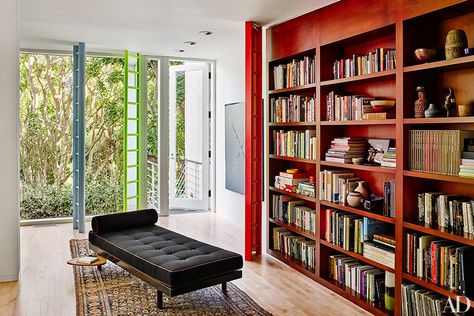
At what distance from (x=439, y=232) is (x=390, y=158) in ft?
2.25

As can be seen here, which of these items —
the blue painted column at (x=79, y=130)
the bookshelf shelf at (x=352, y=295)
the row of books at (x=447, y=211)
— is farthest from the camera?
the blue painted column at (x=79, y=130)

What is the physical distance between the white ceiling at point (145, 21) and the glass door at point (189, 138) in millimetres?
925

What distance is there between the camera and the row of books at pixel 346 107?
11.5ft

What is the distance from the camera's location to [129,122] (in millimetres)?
6660

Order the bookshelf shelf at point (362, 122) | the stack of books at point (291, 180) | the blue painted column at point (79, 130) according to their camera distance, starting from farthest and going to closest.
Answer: the blue painted column at point (79, 130) → the stack of books at point (291, 180) → the bookshelf shelf at point (362, 122)

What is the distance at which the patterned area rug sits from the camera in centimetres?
325

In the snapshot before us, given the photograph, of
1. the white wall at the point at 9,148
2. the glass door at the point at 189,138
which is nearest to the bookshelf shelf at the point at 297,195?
the white wall at the point at 9,148

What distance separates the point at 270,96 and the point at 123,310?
272 centimetres

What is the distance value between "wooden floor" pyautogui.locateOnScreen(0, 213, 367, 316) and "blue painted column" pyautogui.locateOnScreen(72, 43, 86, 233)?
68cm

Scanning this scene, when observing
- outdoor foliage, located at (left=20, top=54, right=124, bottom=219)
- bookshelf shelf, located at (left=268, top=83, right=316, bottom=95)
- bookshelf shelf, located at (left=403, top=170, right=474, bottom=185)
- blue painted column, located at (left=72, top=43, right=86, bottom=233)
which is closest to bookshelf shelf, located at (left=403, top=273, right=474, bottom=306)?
bookshelf shelf, located at (left=403, top=170, right=474, bottom=185)

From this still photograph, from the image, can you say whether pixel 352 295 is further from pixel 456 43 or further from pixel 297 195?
pixel 456 43

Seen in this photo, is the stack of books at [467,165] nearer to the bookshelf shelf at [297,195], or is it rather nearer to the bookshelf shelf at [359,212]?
the bookshelf shelf at [359,212]

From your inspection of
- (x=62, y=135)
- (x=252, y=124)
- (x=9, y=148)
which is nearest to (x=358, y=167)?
(x=252, y=124)

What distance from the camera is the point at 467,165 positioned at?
103 inches
